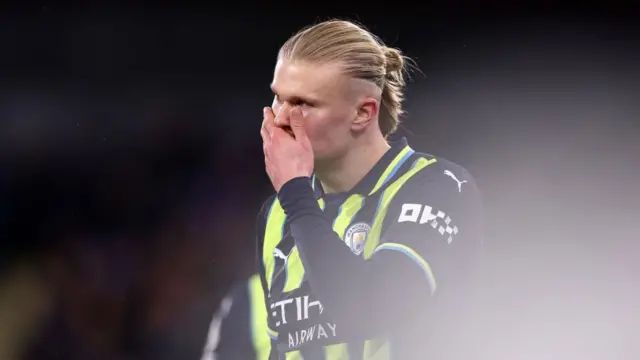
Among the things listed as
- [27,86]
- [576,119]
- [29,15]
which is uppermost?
[29,15]

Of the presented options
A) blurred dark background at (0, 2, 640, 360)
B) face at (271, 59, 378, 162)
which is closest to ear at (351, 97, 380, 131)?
face at (271, 59, 378, 162)

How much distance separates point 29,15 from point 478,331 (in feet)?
4.74

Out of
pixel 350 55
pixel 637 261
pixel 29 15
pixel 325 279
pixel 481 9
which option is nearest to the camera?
pixel 325 279

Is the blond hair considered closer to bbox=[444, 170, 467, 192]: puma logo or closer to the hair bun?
the hair bun

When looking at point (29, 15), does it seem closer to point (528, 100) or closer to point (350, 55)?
→ point (350, 55)

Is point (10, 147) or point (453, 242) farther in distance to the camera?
point (10, 147)

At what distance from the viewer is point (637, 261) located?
1.83 meters

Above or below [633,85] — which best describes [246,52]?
above

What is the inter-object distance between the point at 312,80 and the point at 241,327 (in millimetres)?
663

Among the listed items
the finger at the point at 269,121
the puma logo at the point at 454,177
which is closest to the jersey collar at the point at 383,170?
the puma logo at the point at 454,177

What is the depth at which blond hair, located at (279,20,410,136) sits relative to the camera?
4.92 feet

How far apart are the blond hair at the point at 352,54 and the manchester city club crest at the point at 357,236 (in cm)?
21

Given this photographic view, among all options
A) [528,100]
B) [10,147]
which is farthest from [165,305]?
[528,100]

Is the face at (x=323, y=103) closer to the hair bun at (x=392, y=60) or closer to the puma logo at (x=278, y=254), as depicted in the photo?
the hair bun at (x=392, y=60)
